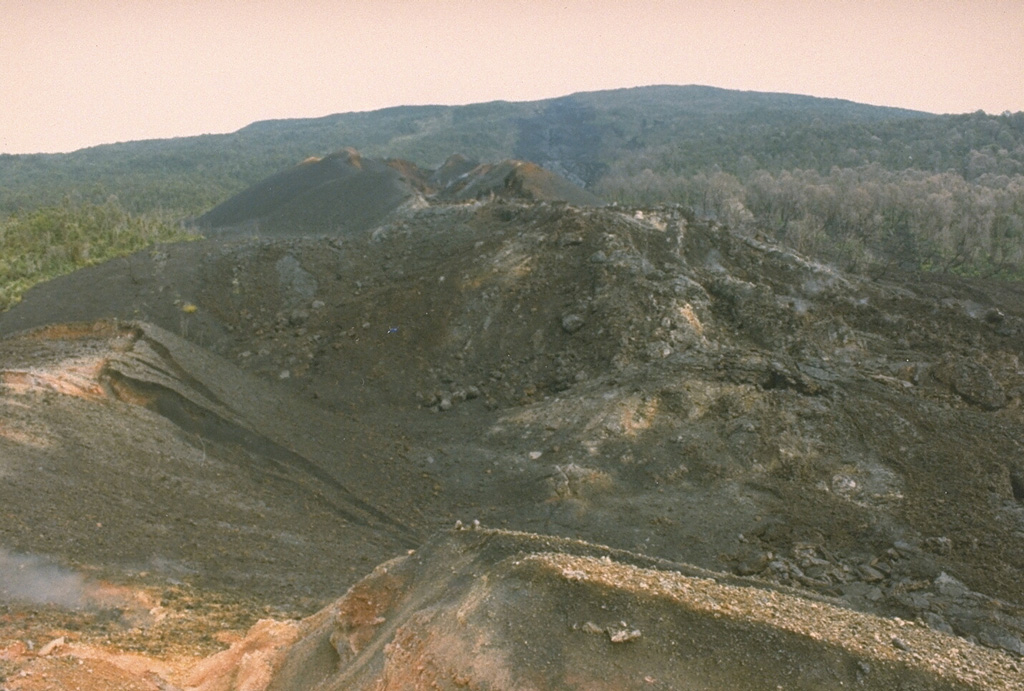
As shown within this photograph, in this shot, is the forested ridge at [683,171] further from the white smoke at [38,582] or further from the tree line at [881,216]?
the white smoke at [38,582]

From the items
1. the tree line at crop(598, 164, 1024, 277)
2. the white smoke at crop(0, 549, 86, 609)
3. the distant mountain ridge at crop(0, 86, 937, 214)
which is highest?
the distant mountain ridge at crop(0, 86, 937, 214)

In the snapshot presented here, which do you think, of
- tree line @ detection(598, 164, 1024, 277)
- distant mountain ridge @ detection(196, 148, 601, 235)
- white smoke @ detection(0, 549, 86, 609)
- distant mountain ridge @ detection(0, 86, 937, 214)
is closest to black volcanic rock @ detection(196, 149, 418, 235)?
distant mountain ridge @ detection(196, 148, 601, 235)

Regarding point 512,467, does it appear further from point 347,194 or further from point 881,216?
point 881,216

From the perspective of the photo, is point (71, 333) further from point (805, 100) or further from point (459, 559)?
point (805, 100)

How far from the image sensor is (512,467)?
528 inches

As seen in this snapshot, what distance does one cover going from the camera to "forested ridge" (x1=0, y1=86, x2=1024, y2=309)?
111 feet

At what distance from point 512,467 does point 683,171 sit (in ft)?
170

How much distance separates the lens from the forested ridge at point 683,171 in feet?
111

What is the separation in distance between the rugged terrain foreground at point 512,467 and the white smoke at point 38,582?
0.11ft

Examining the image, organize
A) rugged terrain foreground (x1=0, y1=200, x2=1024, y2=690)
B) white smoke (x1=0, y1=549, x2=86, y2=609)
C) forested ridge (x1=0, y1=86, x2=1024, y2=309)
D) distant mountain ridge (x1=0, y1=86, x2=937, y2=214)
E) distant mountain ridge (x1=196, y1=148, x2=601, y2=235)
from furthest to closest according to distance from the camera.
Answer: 1. distant mountain ridge (x1=0, y1=86, x2=937, y2=214)
2. distant mountain ridge (x1=196, y1=148, x2=601, y2=235)
3. forested ridge (x1=0, y1=86, x2=1024, y2=309)
4. white smoke (x1=0, y1=549, x2=86, y2=609)
5. rugged terrain foreground (x1=0, y1=200, x2=1024, y2=690)

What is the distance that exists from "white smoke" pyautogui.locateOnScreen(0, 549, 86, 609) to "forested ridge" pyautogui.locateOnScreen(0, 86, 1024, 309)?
15875 millimetres

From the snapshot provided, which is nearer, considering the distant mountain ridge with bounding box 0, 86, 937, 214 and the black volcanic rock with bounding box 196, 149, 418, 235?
the black volcanic rock with bounding box 196, 149, 418, 235

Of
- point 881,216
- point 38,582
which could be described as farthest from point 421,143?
point 38,582

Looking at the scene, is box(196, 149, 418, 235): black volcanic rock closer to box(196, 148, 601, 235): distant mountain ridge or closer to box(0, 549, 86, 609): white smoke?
box(196, 148, 601, 235): distant mountain ridge
